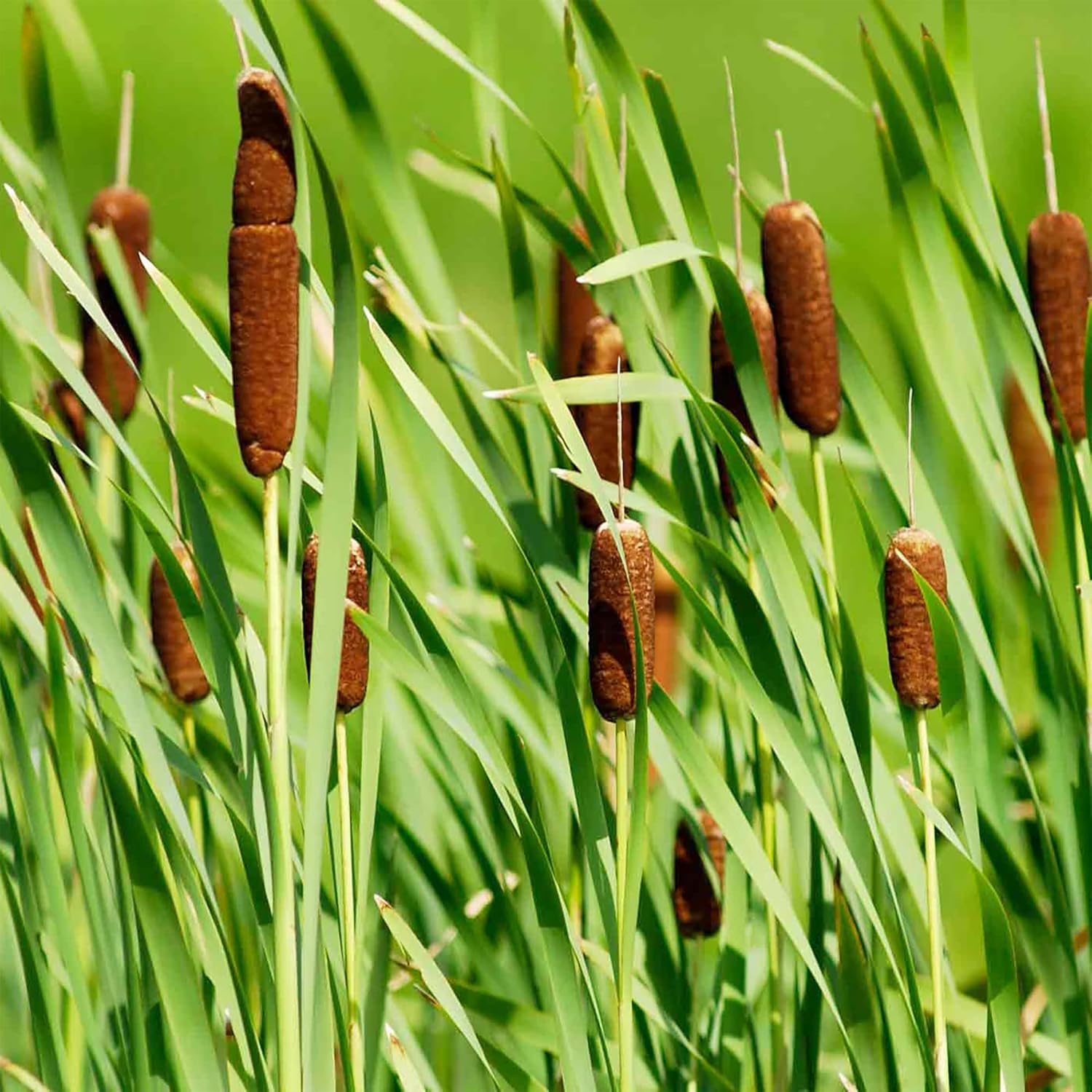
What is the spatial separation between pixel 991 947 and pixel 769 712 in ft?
0.45

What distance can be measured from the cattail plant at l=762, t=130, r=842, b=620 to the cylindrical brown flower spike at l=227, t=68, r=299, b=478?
0.27 m

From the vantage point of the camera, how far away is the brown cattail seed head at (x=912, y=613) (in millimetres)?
684

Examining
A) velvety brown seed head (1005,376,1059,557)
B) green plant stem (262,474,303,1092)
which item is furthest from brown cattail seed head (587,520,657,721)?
velvety brown seed head (1005,376,1059,557)

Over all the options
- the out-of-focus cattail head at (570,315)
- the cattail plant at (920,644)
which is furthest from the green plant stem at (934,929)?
the out-of-focus cattail head at (570,315)

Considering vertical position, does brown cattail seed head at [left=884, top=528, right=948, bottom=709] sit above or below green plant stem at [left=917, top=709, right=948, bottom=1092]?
above

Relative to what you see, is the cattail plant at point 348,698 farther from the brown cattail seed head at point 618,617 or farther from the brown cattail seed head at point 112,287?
the brown cattail seed head at point 112,287

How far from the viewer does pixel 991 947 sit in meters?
0.68

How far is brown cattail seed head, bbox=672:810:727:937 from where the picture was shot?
0.89m

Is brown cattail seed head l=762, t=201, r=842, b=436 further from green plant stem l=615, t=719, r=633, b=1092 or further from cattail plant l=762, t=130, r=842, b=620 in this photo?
green plant stem l=615, t=719, r=633, b=1092

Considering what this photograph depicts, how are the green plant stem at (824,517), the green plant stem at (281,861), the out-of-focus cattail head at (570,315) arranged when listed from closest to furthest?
the green plant stem at (281,861) → the green plant stem at (824,517) → the out-of-focus cattail head at (570,315)

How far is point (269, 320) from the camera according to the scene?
23.5 inches

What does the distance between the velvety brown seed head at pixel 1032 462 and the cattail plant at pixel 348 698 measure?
33.6 inches

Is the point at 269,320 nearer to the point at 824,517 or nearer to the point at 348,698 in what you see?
the point at 348,698

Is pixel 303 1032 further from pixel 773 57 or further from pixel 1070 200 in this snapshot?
pixel 773 57
